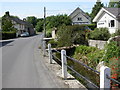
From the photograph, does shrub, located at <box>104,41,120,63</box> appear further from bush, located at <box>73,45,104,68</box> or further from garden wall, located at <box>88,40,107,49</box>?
garden wall, located at <box>88,40,107,49</box>

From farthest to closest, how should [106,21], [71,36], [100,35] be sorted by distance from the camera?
1. [106,21]
2. [71,36]
3. [100,35]

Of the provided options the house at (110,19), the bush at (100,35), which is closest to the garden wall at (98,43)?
the bush at (100,35)

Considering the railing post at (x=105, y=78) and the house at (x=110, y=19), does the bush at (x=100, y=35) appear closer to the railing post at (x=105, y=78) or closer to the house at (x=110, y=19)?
the house at (x=110, y=19)

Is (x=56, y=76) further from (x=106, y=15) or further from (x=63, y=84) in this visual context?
(x=106, y=15)

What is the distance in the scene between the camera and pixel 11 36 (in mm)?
44281

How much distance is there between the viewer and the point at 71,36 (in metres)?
20.2

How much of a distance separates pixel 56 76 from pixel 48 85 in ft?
3.34

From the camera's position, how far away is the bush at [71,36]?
20031mm

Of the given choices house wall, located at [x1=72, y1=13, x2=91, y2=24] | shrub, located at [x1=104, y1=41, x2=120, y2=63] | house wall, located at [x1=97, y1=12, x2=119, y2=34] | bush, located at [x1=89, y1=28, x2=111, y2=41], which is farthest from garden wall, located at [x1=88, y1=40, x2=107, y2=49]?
house wall, located at [x1=72, y1=13, x2=91, y2=24]

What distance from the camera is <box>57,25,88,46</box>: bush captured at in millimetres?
20031

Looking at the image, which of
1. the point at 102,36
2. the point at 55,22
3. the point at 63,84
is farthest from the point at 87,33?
the point at 55,22

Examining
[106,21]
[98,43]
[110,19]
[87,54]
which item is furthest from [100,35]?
[106,21]

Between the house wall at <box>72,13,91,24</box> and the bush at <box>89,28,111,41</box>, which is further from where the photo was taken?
the house wall at <box>72,13,91,24</box>

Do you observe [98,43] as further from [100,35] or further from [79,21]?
[79,21]
